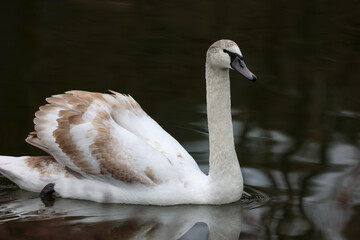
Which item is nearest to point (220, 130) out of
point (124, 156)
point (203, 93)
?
point (124, 156)

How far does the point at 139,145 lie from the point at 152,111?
8.40ft

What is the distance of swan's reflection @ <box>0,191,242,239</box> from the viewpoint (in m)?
7.23

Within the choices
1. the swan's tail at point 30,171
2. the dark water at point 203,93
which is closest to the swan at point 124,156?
the swan's tail at point 30,171

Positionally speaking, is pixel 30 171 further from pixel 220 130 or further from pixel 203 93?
pixel 203 93

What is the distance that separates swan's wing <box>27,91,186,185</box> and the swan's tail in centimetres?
15

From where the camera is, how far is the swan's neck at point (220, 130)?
7.66 metres

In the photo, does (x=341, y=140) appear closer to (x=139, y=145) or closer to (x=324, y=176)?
(x=324, y=176)

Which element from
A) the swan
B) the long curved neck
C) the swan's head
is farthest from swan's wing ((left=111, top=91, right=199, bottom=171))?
the swan's head

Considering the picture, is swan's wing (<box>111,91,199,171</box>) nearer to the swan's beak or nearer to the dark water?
the dark water

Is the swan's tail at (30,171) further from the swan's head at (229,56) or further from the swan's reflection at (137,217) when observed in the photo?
the swan's head at (229,56)

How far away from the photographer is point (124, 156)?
7.65m

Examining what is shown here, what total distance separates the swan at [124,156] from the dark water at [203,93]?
5.0 inches

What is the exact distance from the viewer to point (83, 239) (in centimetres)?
704

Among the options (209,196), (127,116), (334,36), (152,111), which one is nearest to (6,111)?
(152,111)
